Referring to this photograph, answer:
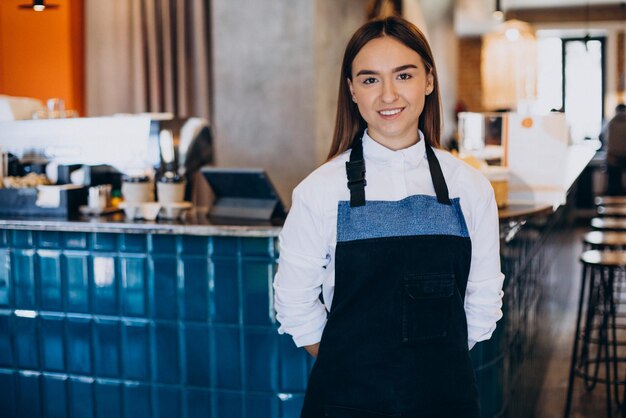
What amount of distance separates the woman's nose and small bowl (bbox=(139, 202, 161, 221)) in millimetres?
1568

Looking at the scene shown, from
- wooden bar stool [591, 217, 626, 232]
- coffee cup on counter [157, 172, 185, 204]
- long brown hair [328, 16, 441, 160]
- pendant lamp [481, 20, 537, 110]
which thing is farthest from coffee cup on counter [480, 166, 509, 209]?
pendant lamp [481, 20, 537, 110]

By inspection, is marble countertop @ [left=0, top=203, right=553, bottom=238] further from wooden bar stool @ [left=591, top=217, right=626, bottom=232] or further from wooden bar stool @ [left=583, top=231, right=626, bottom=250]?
wooden bar stool @ [left=591, top=217, right=626, bottom=232]

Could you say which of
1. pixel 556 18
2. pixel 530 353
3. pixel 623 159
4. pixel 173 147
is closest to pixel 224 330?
pixel 173 147

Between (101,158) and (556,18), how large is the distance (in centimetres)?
1074

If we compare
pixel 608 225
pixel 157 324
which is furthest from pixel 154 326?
pixel 608 225

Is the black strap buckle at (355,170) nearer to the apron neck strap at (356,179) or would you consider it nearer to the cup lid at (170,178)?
the apron neck strap at (356,179)

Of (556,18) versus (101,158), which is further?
(556,18)

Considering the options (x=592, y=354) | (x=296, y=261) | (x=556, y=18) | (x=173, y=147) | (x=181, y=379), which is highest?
(x=556, y=18)

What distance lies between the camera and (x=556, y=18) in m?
12.8

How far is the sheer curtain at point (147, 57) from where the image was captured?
5637mm

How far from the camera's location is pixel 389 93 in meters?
1.61

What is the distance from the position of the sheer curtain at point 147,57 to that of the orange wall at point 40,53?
16 centimetres

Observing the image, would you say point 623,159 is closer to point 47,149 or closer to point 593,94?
point 593,94

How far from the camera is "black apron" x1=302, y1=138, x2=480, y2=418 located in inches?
63.7
